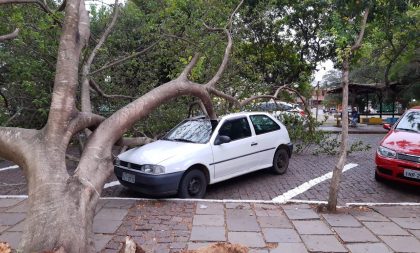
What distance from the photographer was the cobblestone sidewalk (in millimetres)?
4805

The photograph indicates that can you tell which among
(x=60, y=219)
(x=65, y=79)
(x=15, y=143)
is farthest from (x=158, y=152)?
(x=60, y=219)

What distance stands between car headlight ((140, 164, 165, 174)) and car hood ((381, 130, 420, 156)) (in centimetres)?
437

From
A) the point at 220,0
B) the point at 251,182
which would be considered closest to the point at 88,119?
the point at 251,182

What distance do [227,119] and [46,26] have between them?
3.69 m

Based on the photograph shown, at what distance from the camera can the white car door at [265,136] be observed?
8.18 metres

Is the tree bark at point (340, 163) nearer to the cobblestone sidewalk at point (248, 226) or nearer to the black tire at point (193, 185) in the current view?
the cobblestone sidewalk at point (248, 226)

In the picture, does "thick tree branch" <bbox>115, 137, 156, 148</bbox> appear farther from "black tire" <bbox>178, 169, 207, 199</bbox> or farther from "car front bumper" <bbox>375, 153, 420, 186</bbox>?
"car front bumper" <bbox>375, 153, 420, 186</bbox>

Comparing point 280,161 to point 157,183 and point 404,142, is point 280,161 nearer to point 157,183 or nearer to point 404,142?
point 404,142

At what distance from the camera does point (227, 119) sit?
777cm

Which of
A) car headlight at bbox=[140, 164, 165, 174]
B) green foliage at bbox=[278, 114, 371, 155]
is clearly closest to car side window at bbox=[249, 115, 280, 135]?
car headlight at bbox=[140, 164, 165, 174]

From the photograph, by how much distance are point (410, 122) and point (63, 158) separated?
7.01 m

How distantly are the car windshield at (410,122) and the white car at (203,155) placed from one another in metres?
2.41

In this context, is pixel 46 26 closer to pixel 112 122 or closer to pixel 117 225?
pixel 112 122

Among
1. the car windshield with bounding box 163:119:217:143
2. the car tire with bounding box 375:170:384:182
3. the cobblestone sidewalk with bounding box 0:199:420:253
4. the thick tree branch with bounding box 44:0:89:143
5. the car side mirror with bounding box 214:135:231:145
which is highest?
the thick tree branch with bounding box 44:0:89:143
